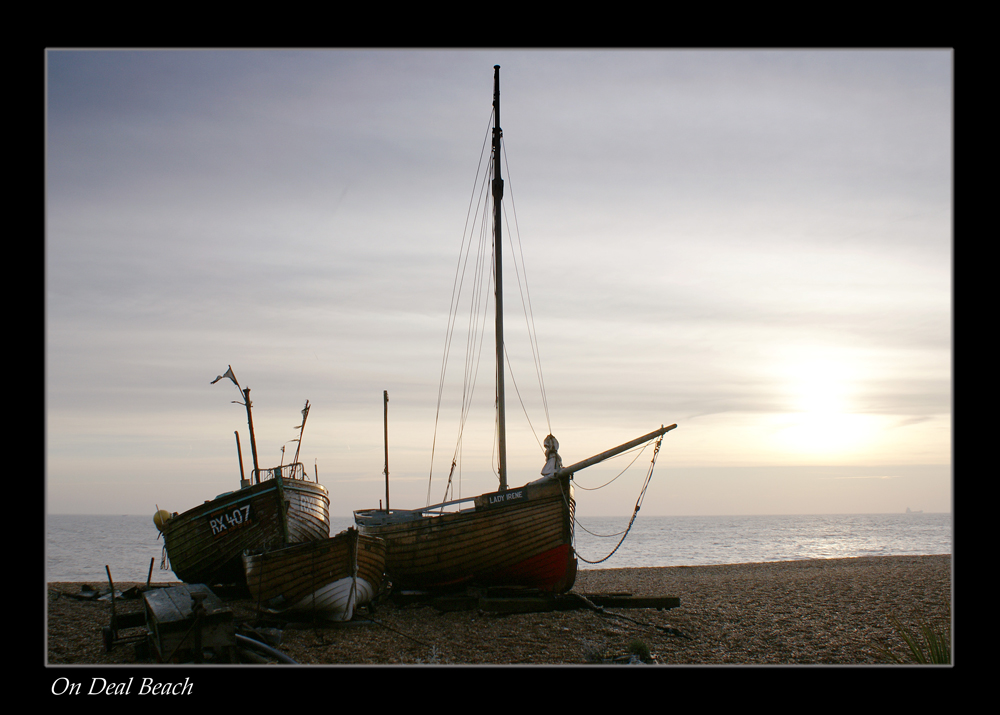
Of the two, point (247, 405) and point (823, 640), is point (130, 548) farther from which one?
point (823, 640)

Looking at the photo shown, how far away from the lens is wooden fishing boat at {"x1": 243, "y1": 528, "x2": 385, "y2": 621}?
1288 centimetres

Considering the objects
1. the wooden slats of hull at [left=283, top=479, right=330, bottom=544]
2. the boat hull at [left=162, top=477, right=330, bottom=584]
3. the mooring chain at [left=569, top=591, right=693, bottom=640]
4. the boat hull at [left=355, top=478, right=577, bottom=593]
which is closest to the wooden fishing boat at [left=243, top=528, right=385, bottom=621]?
the wooden slats of hull at [left=283, top=479, right=330, bottom=544]

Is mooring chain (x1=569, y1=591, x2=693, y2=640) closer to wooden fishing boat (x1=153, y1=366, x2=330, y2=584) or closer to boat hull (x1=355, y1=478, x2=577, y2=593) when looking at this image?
boat hull (x1=355, y1=478, x2=577, y2=593)

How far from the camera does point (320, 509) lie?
18.7m

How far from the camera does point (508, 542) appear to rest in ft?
51.0

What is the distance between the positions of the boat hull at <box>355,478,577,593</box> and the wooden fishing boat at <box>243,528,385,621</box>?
124 inches

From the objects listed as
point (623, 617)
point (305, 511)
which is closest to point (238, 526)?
point (305, 511)

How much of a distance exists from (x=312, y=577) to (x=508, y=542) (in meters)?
4.92

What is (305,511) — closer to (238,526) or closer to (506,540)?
(238,526)

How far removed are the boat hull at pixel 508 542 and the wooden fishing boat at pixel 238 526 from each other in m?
3.67

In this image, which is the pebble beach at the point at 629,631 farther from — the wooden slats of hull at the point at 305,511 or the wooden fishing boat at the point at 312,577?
the wooden slats of hull at the point at 305,511
